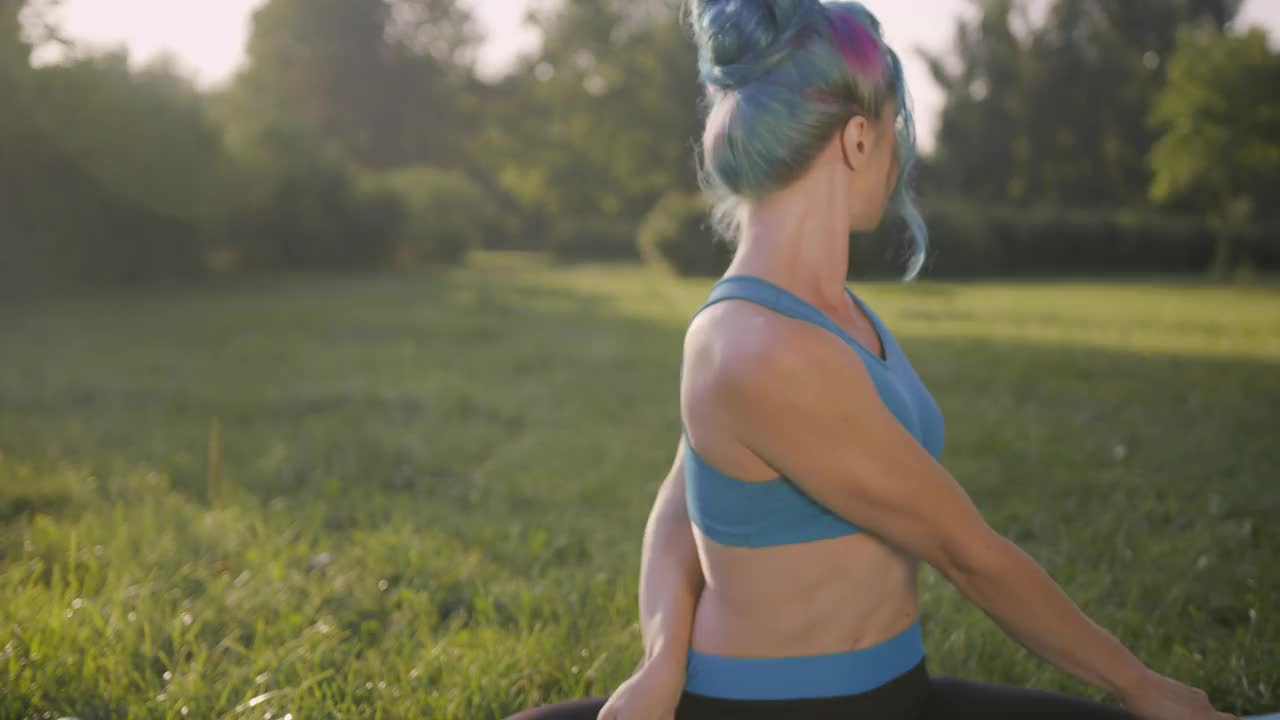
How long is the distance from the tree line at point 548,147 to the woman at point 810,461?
0.42 metres

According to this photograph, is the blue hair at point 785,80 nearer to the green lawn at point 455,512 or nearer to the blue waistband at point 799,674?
the blue waistband at point 799,674

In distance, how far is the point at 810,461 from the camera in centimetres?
128

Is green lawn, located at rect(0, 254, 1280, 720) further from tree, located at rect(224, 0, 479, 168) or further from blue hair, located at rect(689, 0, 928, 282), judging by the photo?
tree, located at rect(224, 0, 479, 168)

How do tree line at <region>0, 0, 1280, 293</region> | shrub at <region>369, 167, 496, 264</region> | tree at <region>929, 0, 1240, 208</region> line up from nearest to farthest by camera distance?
tree line at <region>0, 0, 1280, 293</region>, shrub at <region>369, 167, 496, 264</region>, tree at <region>929, 0, 1240, 208</region>

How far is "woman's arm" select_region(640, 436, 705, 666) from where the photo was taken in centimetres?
154

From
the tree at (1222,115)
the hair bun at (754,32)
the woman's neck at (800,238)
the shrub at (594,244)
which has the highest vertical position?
the tree at (1222,115)

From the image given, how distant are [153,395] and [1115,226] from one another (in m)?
31.7

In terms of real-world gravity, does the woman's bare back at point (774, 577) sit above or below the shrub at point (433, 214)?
above

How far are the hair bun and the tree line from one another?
34 cm

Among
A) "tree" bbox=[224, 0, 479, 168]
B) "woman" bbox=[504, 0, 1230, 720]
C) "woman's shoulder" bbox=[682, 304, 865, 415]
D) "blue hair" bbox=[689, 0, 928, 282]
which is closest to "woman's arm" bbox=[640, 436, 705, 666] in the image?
"woman" bbox=[504, 0, 1230, 720]

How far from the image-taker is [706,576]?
1507mm

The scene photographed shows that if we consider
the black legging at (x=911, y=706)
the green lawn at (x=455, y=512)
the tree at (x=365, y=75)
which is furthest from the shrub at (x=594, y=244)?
the black legging at (x=911, y=706)

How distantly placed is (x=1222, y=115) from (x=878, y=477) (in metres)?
31.2

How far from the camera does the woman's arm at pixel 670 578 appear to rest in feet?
5.05
